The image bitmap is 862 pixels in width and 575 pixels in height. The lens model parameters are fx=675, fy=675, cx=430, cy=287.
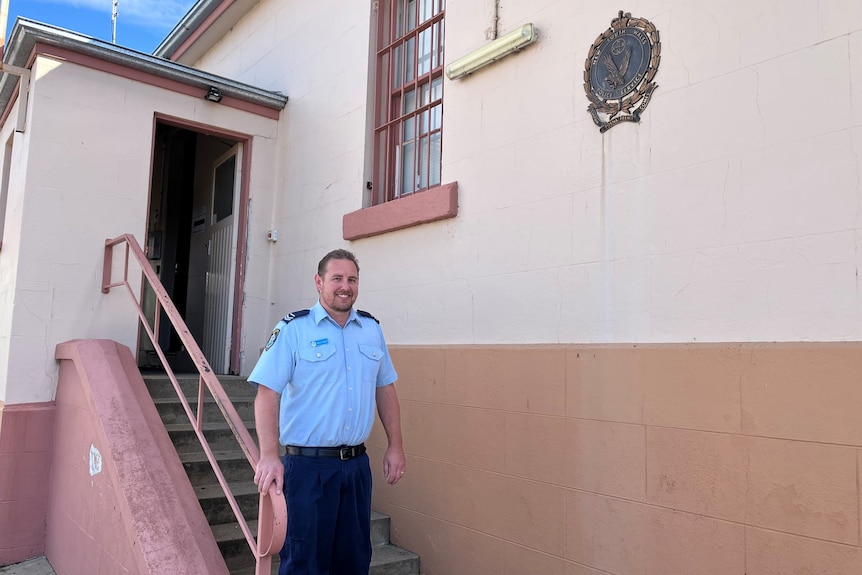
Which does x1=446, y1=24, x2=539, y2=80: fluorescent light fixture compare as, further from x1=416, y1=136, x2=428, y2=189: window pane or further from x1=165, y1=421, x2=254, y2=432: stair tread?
x1=165, y1=421, x2=254, y2=432: stair tread

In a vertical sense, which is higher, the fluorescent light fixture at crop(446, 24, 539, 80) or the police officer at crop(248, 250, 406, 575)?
the fluorescent light fixture at crop(446, 24, 539, 80)

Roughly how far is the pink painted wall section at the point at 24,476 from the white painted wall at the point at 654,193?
2.64 metres

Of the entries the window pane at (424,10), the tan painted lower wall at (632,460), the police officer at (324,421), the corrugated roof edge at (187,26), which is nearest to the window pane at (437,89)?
the window pane at (424,10)

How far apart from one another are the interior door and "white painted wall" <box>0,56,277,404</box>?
0.94m

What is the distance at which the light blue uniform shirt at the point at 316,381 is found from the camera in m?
2.94

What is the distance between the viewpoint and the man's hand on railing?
266 cm

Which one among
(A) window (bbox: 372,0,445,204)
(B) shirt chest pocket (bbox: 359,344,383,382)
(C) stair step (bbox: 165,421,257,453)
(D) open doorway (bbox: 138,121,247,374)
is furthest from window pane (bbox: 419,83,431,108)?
(C) stair step (bbox: 165,421,257,453)

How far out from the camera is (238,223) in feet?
20.9

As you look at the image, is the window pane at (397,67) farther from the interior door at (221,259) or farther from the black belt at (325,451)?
the black belt at (325,451)

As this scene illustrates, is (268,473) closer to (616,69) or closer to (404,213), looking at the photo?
(404,213)

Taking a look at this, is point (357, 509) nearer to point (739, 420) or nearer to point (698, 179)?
point (739, 420)

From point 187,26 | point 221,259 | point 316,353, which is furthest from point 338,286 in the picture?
point 187,26

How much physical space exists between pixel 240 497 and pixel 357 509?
1.61 metres

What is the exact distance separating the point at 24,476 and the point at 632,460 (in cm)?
447
